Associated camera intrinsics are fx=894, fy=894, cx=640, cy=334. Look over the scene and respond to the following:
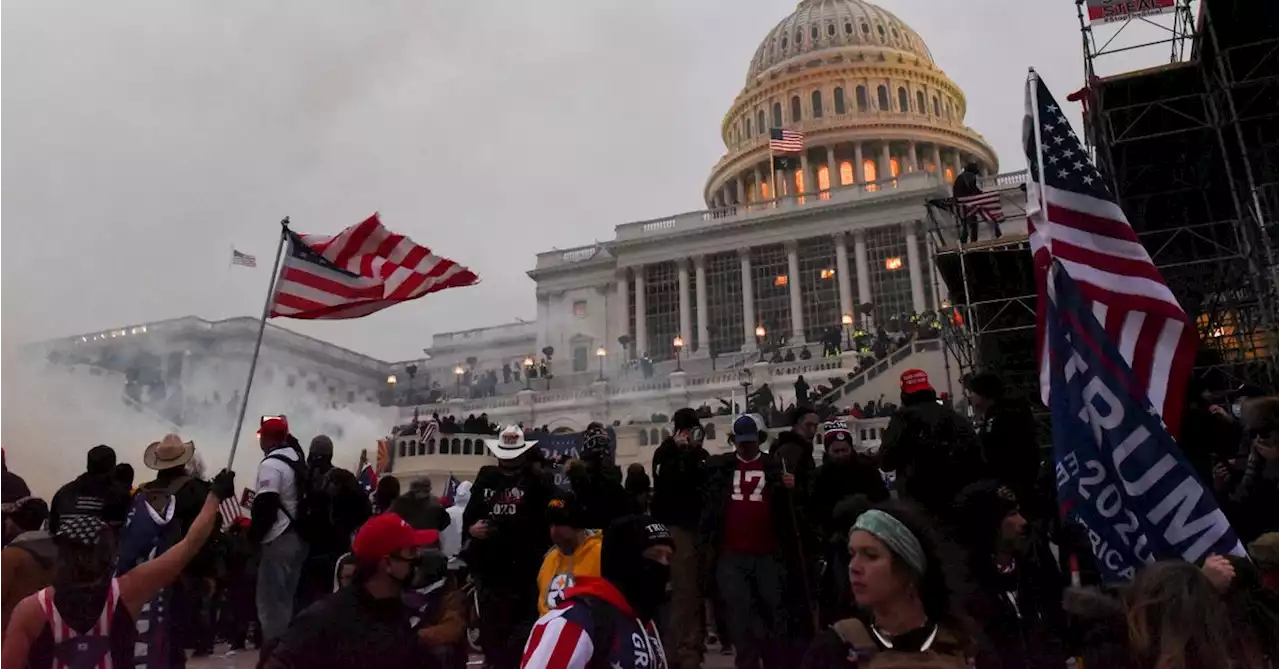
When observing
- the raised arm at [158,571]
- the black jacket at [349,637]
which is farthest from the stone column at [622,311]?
the black jacket at [349,637]

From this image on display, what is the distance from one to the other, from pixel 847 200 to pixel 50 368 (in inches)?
1782

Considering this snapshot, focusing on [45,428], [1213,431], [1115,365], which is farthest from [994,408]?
[45,428]

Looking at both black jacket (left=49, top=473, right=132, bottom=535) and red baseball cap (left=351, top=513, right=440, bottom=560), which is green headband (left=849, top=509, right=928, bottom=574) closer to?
red baseball cap (left=351, top=513, right=440, bottom=560)

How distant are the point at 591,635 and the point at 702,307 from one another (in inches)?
2220

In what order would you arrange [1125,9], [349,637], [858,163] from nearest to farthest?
[349,637] < [1125,9] < [858,163]

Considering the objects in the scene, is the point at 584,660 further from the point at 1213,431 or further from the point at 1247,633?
the point at 1213,431

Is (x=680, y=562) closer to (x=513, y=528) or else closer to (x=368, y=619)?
(x=513, y=528)

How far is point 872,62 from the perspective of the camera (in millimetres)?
77312

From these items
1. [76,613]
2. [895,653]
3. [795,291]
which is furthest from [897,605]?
[795,291]

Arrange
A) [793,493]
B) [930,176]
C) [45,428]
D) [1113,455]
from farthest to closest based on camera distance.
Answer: [930,176], [45,428], [793,493], [1113,455]

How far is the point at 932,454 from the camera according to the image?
17.6 ft

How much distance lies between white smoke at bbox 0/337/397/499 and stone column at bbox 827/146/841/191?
3985 centimetres

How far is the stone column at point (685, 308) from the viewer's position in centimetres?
5944

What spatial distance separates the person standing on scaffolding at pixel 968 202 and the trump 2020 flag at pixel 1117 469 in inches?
571
